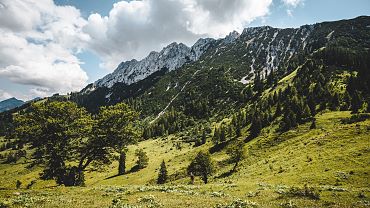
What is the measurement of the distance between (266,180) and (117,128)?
89.6 feet

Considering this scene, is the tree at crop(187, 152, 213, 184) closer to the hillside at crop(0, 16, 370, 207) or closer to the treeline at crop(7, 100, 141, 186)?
the hillside at crop(0, 16, 370, 207)

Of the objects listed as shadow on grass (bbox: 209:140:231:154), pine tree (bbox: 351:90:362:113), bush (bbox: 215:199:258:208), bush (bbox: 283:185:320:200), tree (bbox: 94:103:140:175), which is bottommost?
bush (bbox: 283:185:320:200)

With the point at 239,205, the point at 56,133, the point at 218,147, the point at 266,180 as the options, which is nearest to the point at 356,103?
the point at 218,147

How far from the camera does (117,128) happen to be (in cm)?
4169

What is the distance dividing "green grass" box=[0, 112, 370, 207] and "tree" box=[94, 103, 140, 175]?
615 centimetres

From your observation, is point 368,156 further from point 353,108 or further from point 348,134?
point 353,108

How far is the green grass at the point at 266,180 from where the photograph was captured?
23.5 m

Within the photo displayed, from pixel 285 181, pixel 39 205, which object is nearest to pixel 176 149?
pixel 285 181

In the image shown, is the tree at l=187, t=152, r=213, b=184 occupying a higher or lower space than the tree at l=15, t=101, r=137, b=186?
lower

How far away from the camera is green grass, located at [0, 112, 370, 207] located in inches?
926

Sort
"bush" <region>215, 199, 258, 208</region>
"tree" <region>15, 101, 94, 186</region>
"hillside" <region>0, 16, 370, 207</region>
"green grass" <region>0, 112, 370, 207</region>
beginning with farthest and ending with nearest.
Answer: "tree" <region>15, 101, 94, 186</region> → "hillside" <region>0, 16, 370, 207</region> → "green grass" <region>0, 112, 370, 207</region> → "bush" <region>215, 199, 258, 208</region>

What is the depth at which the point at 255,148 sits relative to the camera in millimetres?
96750

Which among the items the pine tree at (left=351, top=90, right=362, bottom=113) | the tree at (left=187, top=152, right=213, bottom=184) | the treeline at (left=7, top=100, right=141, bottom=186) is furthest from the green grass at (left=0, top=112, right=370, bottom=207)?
the pine tree at (left=351, top=90, right=362, bottom=113)

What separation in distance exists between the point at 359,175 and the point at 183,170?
6198cm
